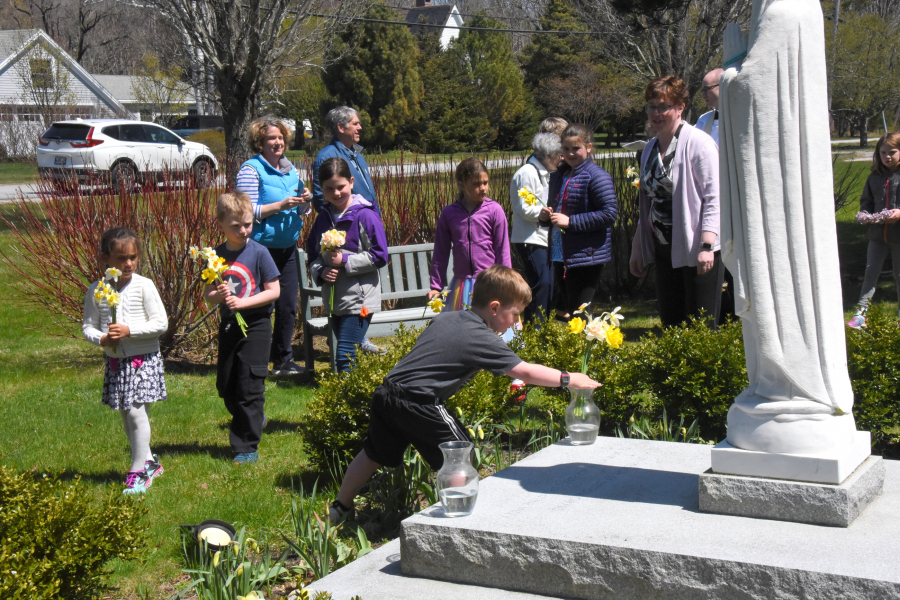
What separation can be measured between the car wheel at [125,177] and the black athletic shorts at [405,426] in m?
5.01

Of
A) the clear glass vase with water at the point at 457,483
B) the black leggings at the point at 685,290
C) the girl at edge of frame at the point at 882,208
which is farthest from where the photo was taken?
the girl at edge of frame at the point at 882,208

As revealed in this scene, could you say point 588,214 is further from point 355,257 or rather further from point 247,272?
point 247,272

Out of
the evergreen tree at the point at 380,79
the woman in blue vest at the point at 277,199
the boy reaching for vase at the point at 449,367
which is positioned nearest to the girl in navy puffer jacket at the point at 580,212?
the woman in blue vest at the point at 277,199

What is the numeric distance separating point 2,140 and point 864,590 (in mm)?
34302

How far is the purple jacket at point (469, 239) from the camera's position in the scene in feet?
19.2

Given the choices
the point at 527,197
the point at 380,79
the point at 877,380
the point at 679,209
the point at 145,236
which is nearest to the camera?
the point at 877,380

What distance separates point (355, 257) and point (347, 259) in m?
0.06

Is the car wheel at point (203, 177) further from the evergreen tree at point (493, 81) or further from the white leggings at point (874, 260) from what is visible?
the evergreen tree at point (493, 81)

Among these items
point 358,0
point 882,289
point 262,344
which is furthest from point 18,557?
point 358,0

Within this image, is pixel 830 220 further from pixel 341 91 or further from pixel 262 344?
pixel 341 91

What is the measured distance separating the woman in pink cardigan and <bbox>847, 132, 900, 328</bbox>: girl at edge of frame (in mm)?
2856

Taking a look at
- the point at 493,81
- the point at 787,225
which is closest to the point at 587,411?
the point at 787,225

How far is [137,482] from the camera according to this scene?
4.58 meters

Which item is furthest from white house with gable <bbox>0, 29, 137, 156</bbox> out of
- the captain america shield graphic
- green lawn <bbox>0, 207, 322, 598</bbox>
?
the captain america shield graphic
